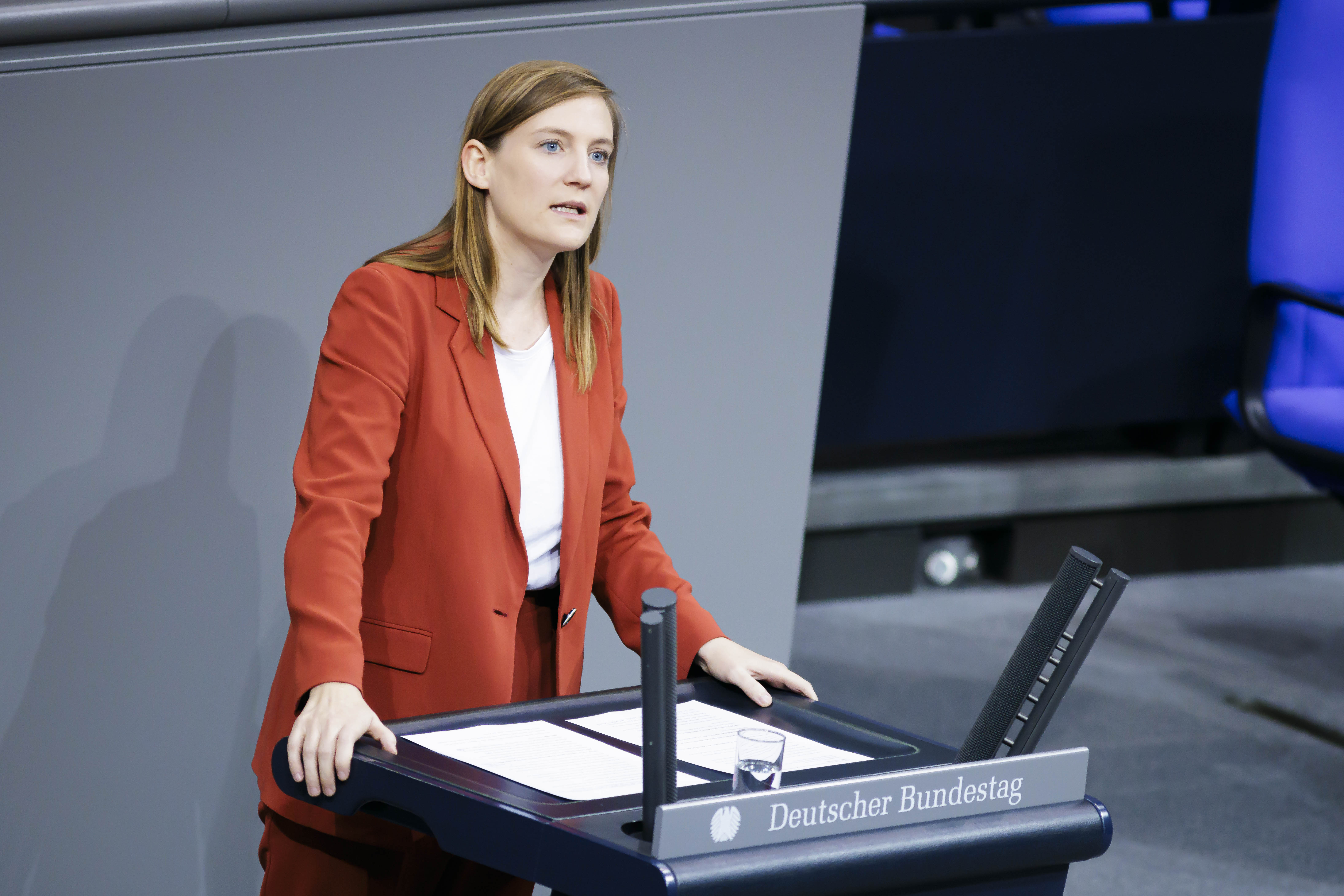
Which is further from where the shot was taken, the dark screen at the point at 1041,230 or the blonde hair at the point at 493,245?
the dark screen at the point at 1041,230

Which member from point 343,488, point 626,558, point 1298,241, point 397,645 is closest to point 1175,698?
point 1298,241

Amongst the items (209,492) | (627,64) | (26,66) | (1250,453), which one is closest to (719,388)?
(627,64)

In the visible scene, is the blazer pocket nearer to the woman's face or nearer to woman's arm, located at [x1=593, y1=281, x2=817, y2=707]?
woman's arm, located at [x1=593, y1=281, x2=817, y2=707]

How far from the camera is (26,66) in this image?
5.91 feet

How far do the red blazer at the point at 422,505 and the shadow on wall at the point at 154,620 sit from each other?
1.55ft

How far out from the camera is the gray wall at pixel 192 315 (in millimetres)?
1865

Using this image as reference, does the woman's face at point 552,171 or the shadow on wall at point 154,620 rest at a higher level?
the woman's face at point 552,171

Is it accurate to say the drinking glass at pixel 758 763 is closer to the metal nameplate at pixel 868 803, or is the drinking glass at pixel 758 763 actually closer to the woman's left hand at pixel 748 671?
the metal nameplate at pixel 868 803

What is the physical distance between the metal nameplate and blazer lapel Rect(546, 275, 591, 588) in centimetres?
50

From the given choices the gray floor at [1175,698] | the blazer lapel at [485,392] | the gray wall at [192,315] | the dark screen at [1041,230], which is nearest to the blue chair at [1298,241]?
the gray floor at [1175,698]

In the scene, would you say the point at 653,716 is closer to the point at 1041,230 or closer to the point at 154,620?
the point at 154,620

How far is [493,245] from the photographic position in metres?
1.54

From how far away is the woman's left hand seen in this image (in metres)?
1.48

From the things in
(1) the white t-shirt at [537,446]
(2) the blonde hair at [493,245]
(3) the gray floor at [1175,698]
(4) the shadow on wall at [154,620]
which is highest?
(2) the blonde hair at [493,245]
